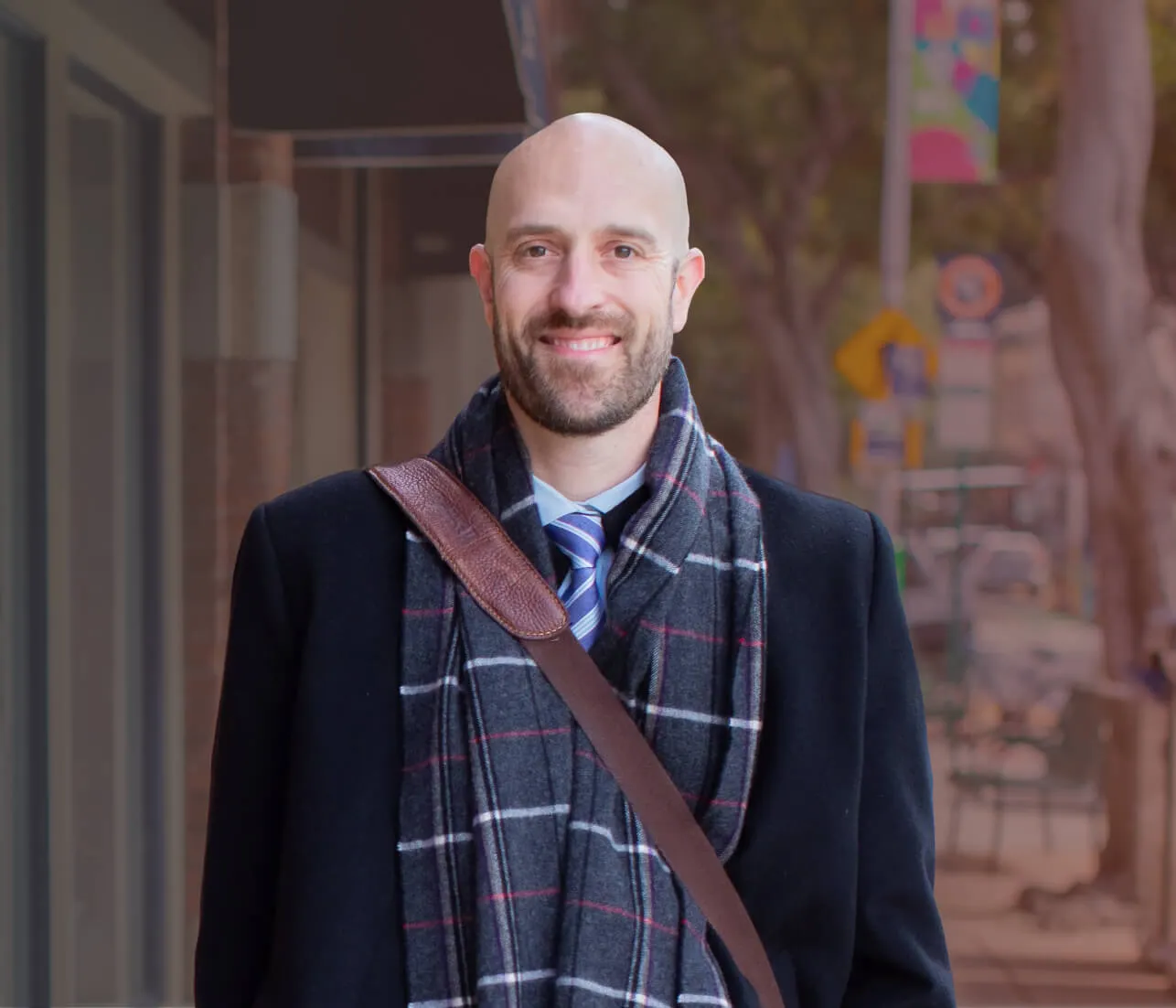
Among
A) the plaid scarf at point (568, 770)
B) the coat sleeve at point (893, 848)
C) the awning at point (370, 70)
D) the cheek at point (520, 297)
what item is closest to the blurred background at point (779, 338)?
the awning at point (370, 70)

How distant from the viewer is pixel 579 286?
168 cm

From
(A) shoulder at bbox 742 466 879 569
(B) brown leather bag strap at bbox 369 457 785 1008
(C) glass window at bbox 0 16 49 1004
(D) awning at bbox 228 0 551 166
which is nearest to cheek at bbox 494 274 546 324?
(B) brown leather bag strap at bbox 369 457 785 1008

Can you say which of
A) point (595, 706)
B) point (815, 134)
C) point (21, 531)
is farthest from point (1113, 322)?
point (595, 706)

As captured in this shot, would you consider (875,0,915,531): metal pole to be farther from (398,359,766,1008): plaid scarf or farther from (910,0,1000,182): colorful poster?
(398,359,766,1008): plaid scarf

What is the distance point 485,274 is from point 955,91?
13.2 ft

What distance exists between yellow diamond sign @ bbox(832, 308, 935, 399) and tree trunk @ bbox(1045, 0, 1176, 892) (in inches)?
20.0

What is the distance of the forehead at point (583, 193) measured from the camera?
67.0 inches

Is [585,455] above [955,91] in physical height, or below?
A: below

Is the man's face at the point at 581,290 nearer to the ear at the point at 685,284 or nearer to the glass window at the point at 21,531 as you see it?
the ear at the point at 685,284

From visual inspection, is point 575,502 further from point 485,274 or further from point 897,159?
point 897,159

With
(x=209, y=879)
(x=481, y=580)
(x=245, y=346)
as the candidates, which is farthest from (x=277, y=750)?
(x=245, y=346)

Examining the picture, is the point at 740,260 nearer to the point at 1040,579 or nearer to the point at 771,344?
the point at 771,344

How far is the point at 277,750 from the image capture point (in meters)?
1.71

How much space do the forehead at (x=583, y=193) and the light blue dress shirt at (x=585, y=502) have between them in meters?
0.29
